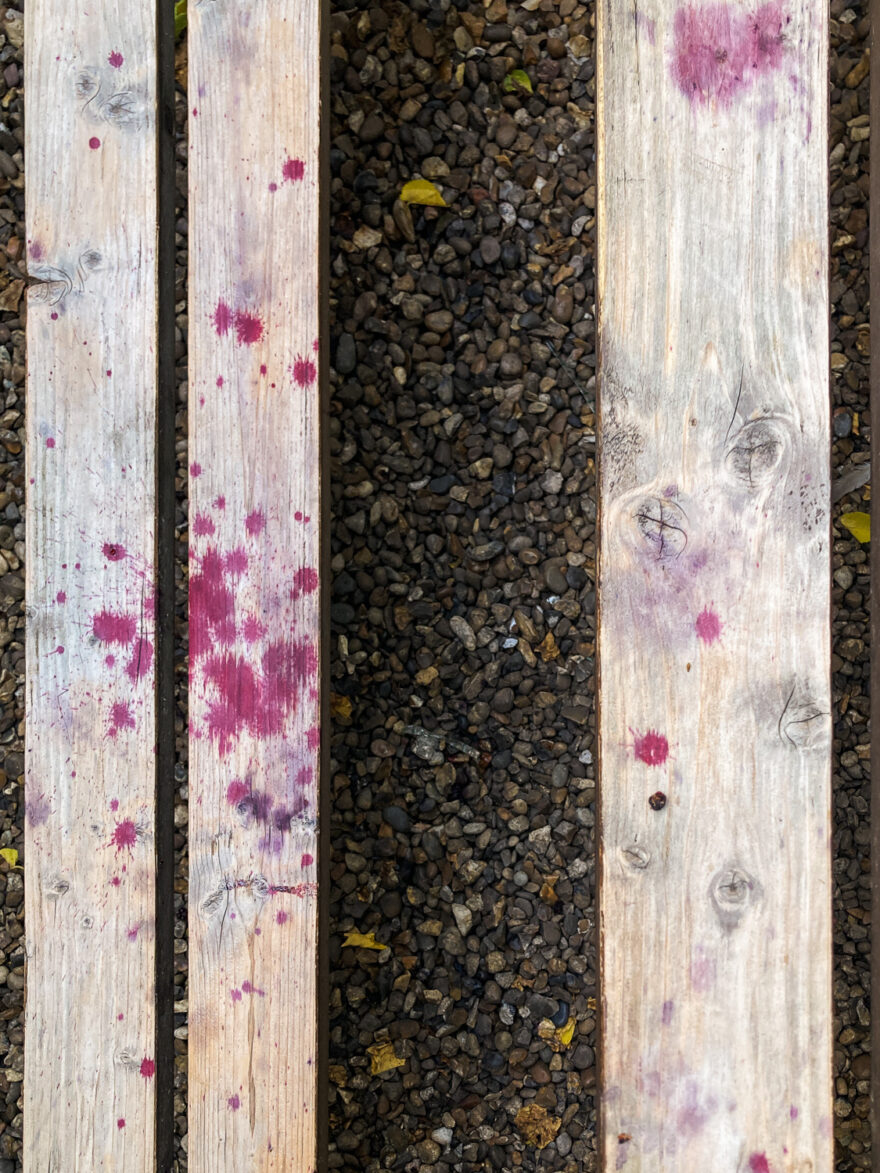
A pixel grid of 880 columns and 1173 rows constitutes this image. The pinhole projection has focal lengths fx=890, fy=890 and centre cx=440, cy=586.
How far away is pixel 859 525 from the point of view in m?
1.35

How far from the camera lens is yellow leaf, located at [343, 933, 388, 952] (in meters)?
1.32

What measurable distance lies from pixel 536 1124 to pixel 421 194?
1.40 m

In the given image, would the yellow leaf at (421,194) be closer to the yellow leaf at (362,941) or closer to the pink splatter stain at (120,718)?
the pink splatter stain at (120,718)

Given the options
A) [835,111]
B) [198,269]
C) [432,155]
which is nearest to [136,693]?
[198,269]

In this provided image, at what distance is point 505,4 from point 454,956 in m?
1.45

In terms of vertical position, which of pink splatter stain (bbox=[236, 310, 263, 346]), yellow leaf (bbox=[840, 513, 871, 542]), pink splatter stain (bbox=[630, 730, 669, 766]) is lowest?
pink splatter stain (bbox=[630, 730, 669, 766])

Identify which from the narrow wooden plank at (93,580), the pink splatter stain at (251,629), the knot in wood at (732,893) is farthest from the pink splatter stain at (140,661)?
the knot in wood at (732,893)

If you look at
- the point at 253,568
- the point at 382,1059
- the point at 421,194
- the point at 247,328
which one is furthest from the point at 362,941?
the point at 421,194

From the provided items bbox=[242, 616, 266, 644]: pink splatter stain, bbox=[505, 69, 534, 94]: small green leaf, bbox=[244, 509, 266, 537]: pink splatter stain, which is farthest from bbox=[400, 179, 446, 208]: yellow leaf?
bbox=[242, 616, 266, 644]: pink splatter stain

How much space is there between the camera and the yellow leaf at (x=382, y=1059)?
132 cm

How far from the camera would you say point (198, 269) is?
3.67 ft

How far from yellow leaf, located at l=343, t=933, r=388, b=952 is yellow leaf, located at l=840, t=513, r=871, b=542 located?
94 cm

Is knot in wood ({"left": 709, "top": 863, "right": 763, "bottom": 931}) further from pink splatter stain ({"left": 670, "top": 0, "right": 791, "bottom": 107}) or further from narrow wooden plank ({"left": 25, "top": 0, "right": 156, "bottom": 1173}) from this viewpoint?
pink splatter stain ({"left": 670, "top": 0, "right": 791, "bottom": 107})

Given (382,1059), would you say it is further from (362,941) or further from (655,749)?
(655,749)
